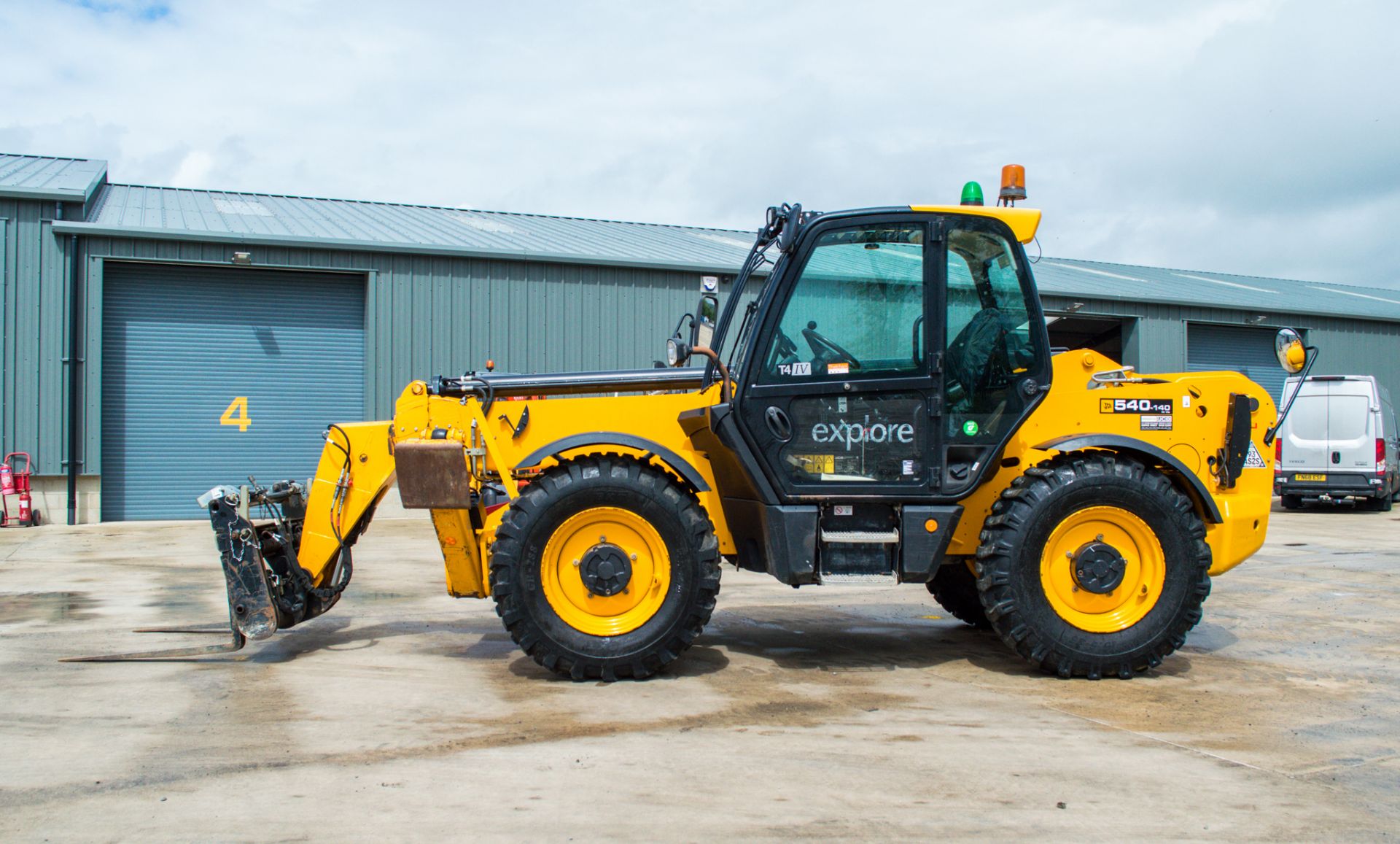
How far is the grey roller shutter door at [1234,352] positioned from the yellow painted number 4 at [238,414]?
19.3m

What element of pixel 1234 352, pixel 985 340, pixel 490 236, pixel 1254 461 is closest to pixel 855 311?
pixel 985 340

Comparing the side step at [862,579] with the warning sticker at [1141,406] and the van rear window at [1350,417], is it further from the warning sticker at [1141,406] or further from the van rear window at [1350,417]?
the van rear window at [1350,417]

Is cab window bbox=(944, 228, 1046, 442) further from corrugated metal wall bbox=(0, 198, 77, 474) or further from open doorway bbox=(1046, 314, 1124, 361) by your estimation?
open doorway bbox=(1046, 314, 1124, 361)

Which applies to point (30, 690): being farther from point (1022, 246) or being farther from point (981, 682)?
point (1022, 246)

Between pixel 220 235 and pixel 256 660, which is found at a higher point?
pixel 220 235

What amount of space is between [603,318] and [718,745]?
14606 millimetres

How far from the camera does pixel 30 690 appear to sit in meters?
5.45

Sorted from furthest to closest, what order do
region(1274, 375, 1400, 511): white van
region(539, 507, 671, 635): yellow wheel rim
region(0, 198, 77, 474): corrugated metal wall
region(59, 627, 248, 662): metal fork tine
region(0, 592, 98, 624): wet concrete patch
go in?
region(1274, 375, 1400, 511): white van → region(0, 198, 77, 474): corrugated metal wall → region(0, 592, 98, 624): wet concrete patch → region(59, 627, 248, 662): metal fork tine → region(539, 507, 671, 635): yellow wheel rim

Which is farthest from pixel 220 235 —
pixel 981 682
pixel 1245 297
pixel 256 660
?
pixel 1245 297

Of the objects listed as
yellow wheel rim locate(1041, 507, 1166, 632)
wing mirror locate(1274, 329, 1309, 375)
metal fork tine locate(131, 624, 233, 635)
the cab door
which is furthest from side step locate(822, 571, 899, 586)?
metal fork tine locate(131, 624, 233, 635)

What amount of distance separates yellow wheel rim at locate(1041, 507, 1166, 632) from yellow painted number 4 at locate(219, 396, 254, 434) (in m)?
14.6

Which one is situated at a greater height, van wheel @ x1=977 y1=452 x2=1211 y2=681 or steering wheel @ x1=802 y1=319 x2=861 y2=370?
steering wheel @ x1=802 y1=319 x2=861 y2=370

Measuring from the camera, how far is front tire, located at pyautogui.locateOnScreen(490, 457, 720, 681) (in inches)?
220

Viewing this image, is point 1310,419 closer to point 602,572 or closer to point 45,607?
point 602,572
